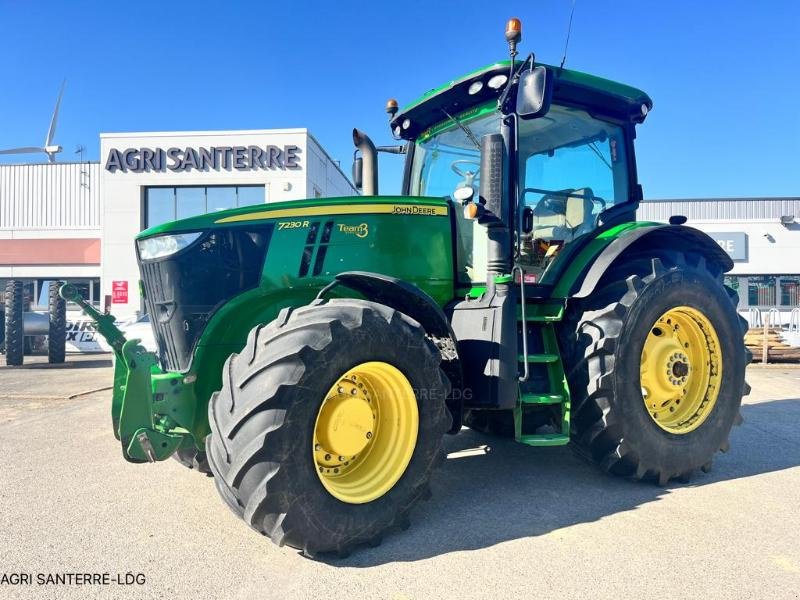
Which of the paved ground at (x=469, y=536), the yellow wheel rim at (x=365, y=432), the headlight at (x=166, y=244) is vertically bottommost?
the paved ground at (x=469, y=536)

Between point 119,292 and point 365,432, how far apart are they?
17.1 metres

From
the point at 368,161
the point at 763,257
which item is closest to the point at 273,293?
the point at 368,161

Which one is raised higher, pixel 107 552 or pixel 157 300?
pixel 157 300

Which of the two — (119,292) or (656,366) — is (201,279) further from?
(119,292)

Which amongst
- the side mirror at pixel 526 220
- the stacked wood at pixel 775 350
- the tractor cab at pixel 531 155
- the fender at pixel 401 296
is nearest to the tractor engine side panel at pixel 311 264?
the fender at pixel 401 296

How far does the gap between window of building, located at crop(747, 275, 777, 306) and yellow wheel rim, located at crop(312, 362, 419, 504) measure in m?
23.8

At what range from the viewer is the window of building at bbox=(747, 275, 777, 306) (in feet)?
74.0

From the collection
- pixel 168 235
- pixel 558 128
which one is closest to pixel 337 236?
pixel 168 235

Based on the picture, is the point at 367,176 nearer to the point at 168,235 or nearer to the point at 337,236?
the point at 337,236

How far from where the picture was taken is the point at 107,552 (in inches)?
112

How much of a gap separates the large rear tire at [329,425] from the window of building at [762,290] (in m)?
23.8

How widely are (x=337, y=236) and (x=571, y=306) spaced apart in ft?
5.55

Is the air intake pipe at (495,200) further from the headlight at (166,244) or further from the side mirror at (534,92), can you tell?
the headlight at (166,244)

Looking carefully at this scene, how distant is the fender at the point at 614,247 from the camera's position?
3.80 m
